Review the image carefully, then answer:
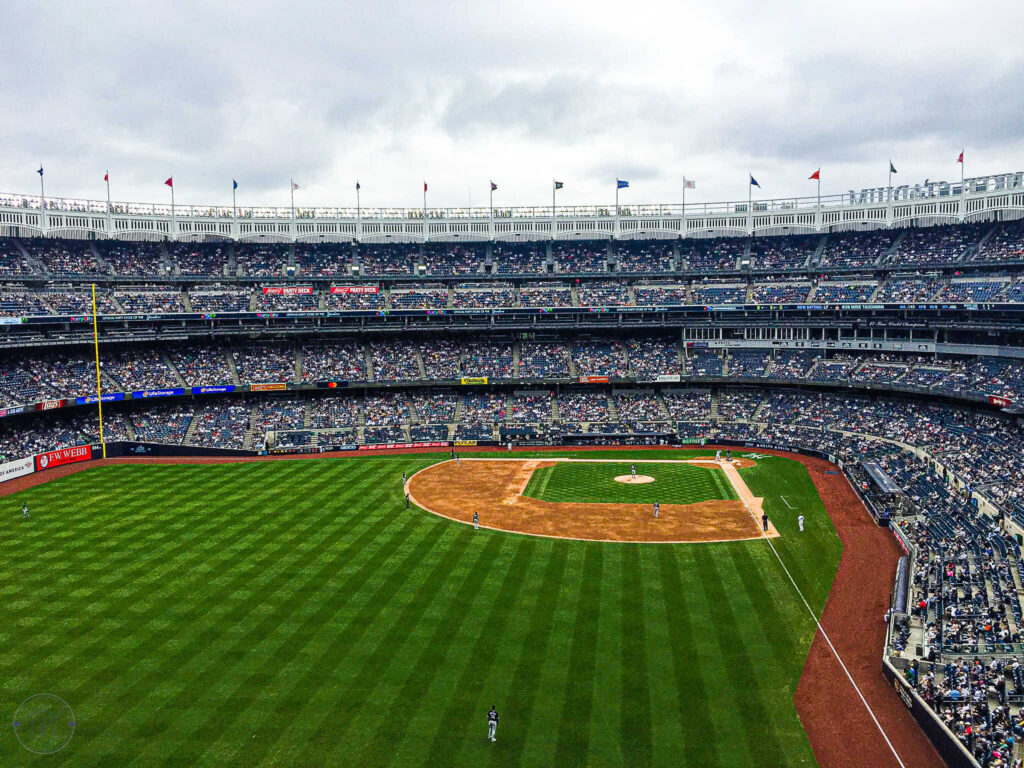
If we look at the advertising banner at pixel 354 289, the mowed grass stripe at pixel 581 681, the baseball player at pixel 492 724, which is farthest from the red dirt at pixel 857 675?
the advertising banner at pixel 354 289

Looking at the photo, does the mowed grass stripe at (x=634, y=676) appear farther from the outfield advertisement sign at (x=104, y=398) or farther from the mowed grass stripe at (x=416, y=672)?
the outfield advertisement sign at (x=104, y=398)

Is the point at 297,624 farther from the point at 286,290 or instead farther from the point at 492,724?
the point at 286,290

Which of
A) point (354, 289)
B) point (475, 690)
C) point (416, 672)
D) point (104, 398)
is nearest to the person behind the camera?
point (475, 690)

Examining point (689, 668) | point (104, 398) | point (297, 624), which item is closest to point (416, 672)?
point (297, 624)

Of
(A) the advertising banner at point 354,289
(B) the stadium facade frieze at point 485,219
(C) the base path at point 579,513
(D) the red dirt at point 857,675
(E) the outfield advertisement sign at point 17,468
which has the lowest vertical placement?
(D) the red dirt at point 857,675

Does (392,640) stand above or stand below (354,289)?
below

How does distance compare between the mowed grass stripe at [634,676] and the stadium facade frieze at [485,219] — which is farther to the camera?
the stadium facade frieze at [485,219]

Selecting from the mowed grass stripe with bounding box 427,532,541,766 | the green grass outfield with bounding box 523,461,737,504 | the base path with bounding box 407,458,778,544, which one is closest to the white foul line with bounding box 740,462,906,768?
the base path with bounding box 407,458,778,544

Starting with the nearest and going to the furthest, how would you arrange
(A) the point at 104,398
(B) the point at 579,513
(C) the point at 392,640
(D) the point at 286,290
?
(C) the point at 392,640, (B) the point at 579,513, (A) the point at 104,398, (D) the point at 286,290
